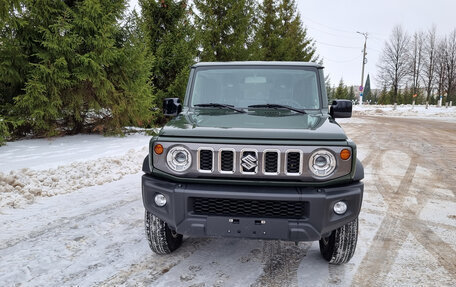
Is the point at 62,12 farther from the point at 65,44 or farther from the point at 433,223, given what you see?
the point at 433,223

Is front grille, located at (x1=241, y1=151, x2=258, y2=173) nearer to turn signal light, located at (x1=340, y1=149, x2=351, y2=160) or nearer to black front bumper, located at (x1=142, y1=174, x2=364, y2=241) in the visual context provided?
black front bumper, located at (x1=142, y1=174, x2=364, y2=241)

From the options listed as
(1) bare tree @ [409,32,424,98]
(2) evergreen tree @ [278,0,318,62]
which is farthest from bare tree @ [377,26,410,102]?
(2) evergreen tree @ [278,0,318,62]

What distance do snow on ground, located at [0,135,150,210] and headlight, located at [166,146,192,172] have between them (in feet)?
9.94

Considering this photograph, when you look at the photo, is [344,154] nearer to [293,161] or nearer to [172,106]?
[293,161]

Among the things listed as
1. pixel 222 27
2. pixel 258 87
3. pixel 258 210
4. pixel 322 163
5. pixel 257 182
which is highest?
pixel 222 27

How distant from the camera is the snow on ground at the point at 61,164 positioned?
5047mm

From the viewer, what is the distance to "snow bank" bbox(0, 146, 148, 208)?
4.78 meters

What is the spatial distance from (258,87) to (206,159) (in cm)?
151

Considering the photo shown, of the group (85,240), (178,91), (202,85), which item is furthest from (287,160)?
(178,91)

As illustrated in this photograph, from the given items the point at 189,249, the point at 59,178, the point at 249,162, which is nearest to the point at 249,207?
the point at 249,162

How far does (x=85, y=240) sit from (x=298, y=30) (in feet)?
93.8

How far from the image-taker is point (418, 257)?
3238mm

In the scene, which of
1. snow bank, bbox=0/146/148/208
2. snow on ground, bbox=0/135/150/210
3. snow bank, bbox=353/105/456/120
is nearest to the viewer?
snow bank, bbox=0/146/148/208

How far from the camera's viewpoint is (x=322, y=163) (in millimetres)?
2611
